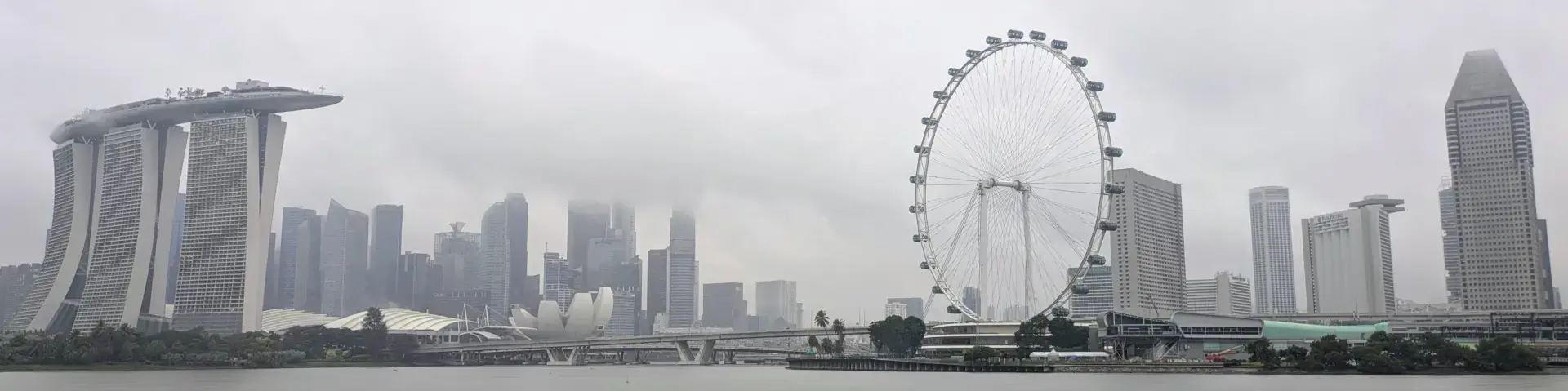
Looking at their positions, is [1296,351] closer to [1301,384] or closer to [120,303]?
[1301,384]

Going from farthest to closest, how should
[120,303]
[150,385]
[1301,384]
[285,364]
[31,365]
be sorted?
[120,303], [285,364], [31,365], [150,385], [1301,384]

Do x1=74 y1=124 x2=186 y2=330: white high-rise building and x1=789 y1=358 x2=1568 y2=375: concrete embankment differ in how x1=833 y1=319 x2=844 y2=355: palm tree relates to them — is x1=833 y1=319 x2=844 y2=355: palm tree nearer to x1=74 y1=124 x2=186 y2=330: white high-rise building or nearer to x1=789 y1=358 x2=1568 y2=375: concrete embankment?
Result: x1=789 y1=358 x2=1568 y2=375: concrete embankment

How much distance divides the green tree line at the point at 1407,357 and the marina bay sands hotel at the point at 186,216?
135115 mm

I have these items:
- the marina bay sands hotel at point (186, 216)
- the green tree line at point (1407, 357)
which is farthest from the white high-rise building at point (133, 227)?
the green tree line at point (1407, 357)

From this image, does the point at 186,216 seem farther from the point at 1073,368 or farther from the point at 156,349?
the point at 1073,368

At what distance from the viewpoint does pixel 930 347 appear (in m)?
142

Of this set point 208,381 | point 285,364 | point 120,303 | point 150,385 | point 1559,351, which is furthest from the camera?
point 120,303

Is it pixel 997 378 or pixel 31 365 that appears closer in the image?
pixel 997 378

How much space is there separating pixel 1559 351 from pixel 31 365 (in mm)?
140203

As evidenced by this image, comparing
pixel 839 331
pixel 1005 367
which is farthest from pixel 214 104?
pixel 1005 367

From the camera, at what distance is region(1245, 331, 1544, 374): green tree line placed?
9388 centimetres

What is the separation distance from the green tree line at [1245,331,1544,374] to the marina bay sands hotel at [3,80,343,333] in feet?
443

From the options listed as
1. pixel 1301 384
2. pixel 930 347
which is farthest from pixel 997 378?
pixel 930 347

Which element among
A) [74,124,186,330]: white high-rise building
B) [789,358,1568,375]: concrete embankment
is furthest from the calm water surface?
[74,124,186,330]: white high-rise building
